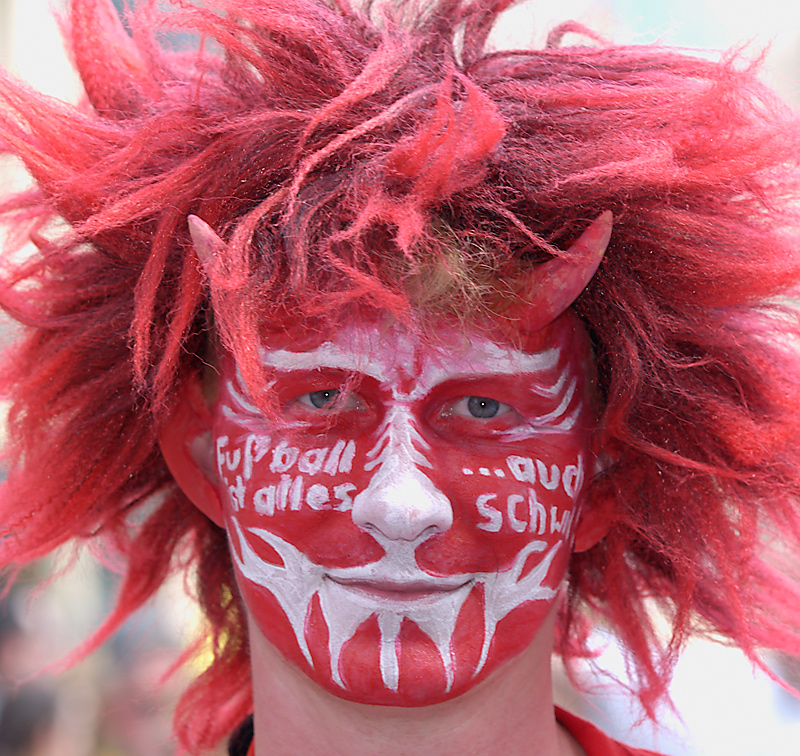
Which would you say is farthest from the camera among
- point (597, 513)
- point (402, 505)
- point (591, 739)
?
point (591, 739)

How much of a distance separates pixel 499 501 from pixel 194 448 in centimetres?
41

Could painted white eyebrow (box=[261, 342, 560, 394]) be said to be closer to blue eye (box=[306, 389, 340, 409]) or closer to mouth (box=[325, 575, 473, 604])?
blue eye (box=[306, 389, 340, 409])

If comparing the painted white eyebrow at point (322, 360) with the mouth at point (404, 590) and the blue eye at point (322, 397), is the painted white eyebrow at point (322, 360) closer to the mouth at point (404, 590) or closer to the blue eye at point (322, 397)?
the blue eye at point (322, 397)

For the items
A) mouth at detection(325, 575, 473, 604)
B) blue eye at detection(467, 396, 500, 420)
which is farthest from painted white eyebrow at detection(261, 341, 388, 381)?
mouth at detection(325, 575, 473, 604)

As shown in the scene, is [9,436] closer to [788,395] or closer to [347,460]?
[347,460]

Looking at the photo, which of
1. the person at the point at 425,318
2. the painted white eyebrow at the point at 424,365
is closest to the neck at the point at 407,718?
the person at the point at 425,318

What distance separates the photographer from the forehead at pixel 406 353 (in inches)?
37.3

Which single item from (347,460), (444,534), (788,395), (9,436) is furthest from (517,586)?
(9,436)

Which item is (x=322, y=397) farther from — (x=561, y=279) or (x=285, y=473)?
(x=561, y=279)

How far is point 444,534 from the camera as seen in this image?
95cm

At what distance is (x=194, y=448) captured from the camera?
1.15 m

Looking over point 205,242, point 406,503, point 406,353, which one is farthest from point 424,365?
point 205,242

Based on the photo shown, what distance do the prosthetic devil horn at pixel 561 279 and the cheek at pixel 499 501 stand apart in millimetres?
146

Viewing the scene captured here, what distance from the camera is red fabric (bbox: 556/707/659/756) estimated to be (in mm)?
1294
